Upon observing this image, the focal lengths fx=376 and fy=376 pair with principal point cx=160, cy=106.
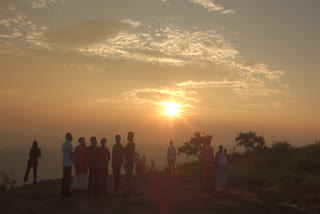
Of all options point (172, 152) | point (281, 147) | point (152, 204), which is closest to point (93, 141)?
point (152, 204)

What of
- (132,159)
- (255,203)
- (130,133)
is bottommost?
(255,203)

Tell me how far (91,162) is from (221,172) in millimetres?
5860

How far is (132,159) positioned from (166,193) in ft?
8.38

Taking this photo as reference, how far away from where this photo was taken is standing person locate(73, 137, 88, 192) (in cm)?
1429

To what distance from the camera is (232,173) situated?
24625mm

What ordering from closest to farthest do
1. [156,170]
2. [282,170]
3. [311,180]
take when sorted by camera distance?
[311,180] < [282,170] < [156,170]

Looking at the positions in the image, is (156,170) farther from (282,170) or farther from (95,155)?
(95,155)

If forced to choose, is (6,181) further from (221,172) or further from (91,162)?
(221,172)

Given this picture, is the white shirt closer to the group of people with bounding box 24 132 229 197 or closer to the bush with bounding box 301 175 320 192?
the group of people with bounding box 24 132 229 197

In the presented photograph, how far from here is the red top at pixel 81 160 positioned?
14.3 m

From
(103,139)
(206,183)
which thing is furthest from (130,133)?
(206,183)

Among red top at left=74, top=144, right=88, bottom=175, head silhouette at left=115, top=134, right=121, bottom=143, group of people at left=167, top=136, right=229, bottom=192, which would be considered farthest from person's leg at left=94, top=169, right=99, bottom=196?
group of people at left=167, top=136, right=229, bottom=192

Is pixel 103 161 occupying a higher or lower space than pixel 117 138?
lower

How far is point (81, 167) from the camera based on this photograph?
14492 mm
